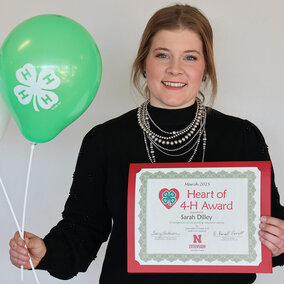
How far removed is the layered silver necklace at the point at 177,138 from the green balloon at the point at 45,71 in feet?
0.81

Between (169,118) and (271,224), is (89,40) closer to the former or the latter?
(169,118)

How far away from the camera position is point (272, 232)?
1.21m

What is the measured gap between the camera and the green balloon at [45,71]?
1196 millimetres

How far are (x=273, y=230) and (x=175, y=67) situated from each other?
1.61 feet

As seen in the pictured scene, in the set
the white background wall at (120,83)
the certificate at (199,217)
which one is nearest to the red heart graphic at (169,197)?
the certificate at (199,217)

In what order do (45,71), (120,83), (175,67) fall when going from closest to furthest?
(45,71) → (175,67) → (120,83)

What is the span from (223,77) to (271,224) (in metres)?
0.80

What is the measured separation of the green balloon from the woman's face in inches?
7.9

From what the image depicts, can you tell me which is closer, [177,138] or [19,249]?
[19,249]

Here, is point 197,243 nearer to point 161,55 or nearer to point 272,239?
point 272,239

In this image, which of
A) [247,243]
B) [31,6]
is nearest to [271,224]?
[247,243]

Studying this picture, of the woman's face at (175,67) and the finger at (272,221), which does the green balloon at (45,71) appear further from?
the finger at (272,221)

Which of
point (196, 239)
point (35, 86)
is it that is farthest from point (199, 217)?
point (35, 86)

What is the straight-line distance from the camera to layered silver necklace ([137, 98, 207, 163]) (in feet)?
4.58
